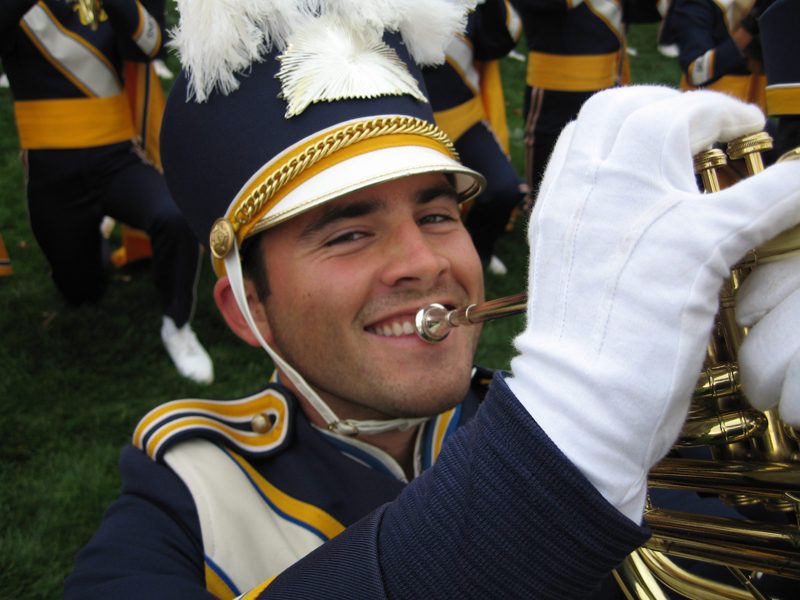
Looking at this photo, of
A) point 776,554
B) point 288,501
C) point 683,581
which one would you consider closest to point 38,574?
point 288,501

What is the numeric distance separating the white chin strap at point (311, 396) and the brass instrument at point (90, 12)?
2.76m

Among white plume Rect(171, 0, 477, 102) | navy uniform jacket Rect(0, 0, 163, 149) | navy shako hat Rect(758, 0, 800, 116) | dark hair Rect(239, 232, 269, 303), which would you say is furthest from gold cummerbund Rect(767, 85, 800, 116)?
navy uniform jacket Rect(0, 0, 163, 149)

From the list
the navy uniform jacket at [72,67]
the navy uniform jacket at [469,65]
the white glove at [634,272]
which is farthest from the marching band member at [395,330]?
the navy uniform jacket at [469,65]

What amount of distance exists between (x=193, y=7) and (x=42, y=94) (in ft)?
8.41

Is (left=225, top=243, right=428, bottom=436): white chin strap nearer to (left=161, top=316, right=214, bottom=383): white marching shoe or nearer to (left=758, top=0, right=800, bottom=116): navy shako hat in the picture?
(left=758, top=0, right=800, bottom=116): navy shako hat

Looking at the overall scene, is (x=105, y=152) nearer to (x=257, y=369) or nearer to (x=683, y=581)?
(x=257, y=369)

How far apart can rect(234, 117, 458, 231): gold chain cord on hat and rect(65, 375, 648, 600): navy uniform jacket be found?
0.47m

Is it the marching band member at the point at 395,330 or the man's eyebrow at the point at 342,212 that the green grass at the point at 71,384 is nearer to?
the marching band member at the point at 395,330

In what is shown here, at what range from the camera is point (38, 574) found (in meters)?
2.20

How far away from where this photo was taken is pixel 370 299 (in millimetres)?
1381

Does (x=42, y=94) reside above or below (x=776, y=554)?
below

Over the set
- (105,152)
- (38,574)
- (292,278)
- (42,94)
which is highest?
(292,278)

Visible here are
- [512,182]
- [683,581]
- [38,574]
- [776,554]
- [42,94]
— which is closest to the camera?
[776,554]

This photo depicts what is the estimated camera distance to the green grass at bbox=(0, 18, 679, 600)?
2373mm
